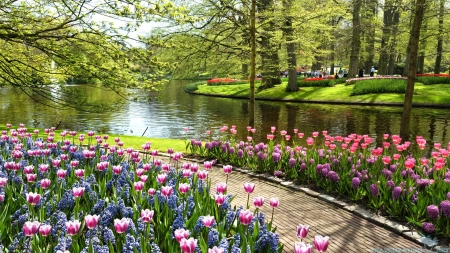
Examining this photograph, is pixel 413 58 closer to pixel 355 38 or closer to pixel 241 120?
pixel 241 120

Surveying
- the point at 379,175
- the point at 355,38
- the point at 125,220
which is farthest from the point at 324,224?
the point at 355,38

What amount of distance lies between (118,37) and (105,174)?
7099mm

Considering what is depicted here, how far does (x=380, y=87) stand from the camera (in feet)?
87.9

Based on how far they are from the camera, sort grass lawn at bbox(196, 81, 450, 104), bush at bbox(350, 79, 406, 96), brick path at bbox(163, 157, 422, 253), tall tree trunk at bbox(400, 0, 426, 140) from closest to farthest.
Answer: brick path at bbox(163, 157, 422, 253), tall tree trunk at bbox(400, 0, 426, 140), grass lawn at bbox(196, 81, 450, 104), bush at bbox(350, 79, 406, 96)

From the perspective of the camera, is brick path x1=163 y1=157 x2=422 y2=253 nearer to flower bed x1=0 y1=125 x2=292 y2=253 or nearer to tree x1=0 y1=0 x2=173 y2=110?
flower bed x1=0 y1=125 x2=292 y2=253

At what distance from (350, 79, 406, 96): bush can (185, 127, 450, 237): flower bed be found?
2012cm

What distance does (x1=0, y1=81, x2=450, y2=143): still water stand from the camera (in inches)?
648

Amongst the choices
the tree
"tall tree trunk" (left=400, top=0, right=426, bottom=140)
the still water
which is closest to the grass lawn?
the still water

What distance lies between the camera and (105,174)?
5.61 meters

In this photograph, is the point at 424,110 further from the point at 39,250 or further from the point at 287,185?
the point at 39,250

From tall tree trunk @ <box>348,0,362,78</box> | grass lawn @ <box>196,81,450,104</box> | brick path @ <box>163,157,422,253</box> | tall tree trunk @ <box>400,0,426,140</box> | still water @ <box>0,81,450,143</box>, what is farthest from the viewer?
tall tree trunk @ <box>348,0,362,78</box>

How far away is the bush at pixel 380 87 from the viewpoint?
26109mm

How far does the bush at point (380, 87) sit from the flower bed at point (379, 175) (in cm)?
2012

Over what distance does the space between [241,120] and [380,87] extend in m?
12.4
